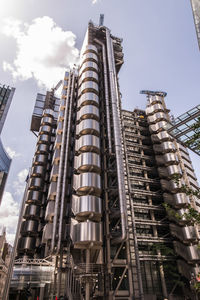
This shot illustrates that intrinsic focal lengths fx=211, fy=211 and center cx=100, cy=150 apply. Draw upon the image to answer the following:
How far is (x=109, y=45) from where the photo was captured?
62.4 m

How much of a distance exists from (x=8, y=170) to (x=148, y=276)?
8594cm

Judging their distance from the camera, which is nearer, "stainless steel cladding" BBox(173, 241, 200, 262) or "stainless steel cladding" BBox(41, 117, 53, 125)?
"stainless steel cladding" BBox(173, 241, 200, 262)

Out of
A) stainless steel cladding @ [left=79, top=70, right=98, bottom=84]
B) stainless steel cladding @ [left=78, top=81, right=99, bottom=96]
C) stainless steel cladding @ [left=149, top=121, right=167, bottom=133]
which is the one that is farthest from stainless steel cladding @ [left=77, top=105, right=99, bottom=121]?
stainless steel cladding @ [left=149, top=121, right=167, bottom=133]

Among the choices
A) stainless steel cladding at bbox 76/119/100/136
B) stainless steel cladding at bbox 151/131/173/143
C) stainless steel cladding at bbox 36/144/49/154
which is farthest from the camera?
stainless steel cladding at bbox 36/144/49/154

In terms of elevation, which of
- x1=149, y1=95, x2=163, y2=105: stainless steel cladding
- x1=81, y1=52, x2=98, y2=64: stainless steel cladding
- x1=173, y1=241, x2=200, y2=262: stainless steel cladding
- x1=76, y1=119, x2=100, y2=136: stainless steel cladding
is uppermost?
x1=81, y1=52, x2=98, y2=64: stainless steel cladding

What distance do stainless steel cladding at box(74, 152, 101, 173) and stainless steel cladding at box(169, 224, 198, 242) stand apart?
2066 centimetres

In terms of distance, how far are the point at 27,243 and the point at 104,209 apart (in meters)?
20.3

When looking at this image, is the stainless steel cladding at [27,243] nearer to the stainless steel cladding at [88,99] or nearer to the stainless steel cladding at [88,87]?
the stainless steel cladding at [88,99]

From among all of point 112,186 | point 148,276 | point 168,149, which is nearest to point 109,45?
point 168,149

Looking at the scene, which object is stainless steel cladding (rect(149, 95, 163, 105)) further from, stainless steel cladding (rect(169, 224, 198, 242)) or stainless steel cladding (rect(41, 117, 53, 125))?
stainless steel cladding (rect(169, 224, 198, 242))

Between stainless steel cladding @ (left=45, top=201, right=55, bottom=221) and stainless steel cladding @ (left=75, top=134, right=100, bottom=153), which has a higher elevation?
stainless steel cladding @ (left=75, top=134, right=100, bottom=153)

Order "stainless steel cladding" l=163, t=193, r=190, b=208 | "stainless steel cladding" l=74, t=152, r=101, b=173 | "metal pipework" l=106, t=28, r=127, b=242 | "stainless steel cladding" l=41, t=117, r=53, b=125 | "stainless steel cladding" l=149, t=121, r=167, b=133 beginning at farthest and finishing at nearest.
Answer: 1. "stainless steel cladding" l=41, t=117, r=53, b=125
2. "stainless steel cladding" l=149, t=121, r=167, b=133
3. "stainless steel cladding" l=163, t=193, r=190, b=208
4. "stainless steel cladding" l=74, t=152, r=101, b=173
5. "metal pipework" l=106, t=28, r=127, b=242

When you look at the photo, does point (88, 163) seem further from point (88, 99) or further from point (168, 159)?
point (168, 159)

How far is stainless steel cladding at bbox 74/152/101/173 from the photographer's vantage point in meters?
39.4
